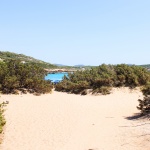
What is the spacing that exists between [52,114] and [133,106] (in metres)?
5.90

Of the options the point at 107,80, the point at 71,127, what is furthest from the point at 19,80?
the point at 71,127

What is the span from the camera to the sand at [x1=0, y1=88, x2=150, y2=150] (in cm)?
970

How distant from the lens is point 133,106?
17.7 metres

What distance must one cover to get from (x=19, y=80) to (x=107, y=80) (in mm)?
7852

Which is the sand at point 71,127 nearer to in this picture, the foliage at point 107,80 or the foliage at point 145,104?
the foliage at point 145,104

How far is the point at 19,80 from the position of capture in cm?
2267

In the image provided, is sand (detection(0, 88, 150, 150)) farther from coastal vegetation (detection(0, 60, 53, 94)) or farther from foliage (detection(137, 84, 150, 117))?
coastal vegetation (detection(0, 60, 53, 94))

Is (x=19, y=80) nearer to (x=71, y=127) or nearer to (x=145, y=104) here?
(x=71, y=127)

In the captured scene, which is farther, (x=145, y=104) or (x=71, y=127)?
(x=145, y=104)

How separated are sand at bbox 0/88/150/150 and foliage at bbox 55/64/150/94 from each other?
6.24 meters

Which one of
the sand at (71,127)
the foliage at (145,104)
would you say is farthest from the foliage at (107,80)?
the foliage at (145,104)

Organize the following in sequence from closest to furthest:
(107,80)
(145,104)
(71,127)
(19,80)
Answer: (71,127) < (145,104) < (19,80) < (107,80)

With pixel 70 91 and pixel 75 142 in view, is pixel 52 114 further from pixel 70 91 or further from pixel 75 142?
pixel 70 91

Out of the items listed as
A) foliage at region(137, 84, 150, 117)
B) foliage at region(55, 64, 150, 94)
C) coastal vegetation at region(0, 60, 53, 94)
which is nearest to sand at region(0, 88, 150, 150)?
foliage at region(137, 84, 150, 117)
